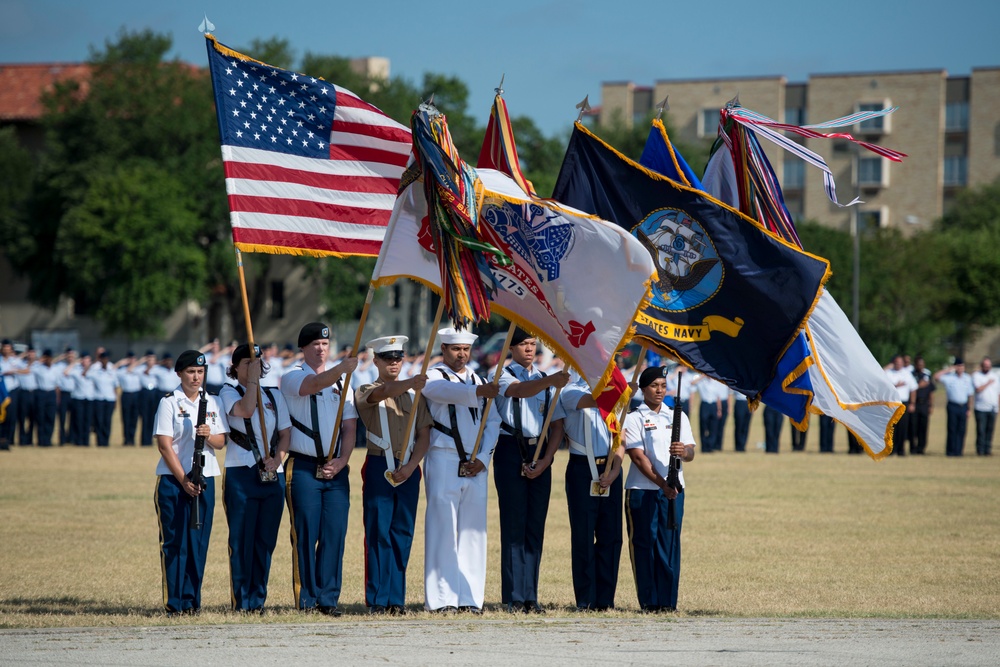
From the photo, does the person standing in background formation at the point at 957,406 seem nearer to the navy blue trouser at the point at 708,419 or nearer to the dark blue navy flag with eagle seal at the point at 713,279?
the navy blue trouser at the point at 708,419

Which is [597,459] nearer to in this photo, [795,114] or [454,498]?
[454,498]

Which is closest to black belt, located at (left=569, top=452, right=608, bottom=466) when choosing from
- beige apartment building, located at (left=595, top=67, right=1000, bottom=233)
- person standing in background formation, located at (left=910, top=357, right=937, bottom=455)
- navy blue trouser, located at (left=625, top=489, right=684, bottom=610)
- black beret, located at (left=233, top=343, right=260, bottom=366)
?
navy blue trouser, located at (left=625, top=489, right=684, bottom=610)

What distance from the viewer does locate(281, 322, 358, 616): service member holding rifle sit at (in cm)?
848

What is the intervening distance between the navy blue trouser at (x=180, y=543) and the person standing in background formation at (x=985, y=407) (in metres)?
20.2

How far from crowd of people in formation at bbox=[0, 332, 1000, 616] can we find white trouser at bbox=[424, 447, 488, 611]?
0.4 inches

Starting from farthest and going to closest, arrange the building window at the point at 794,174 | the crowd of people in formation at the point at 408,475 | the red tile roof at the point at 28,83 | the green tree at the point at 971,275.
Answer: the building window at the point at 794,174 < the red tile roof at the point at 28,83 < the green tree at the point at 971,275 < the crowd of people in formation at the point at 408,475

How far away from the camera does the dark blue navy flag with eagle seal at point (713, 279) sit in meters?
8.56

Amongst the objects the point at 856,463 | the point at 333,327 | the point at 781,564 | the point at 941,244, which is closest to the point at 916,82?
the point at 941,244

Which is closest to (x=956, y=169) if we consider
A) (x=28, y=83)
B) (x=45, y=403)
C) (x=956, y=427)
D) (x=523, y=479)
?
(x=28, y=83)

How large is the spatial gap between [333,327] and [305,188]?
158 ft

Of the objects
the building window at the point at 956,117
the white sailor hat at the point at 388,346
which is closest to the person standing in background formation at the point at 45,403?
the white sailor hat at the point at 388,346

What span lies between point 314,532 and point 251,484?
21.8 inches

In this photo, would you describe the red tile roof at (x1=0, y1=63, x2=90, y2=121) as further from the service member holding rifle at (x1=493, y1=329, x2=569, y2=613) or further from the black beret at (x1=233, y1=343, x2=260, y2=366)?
the service member holding rifle at (x1=493, y1=329, x2=569, y2=613)

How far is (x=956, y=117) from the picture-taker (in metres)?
74.4
